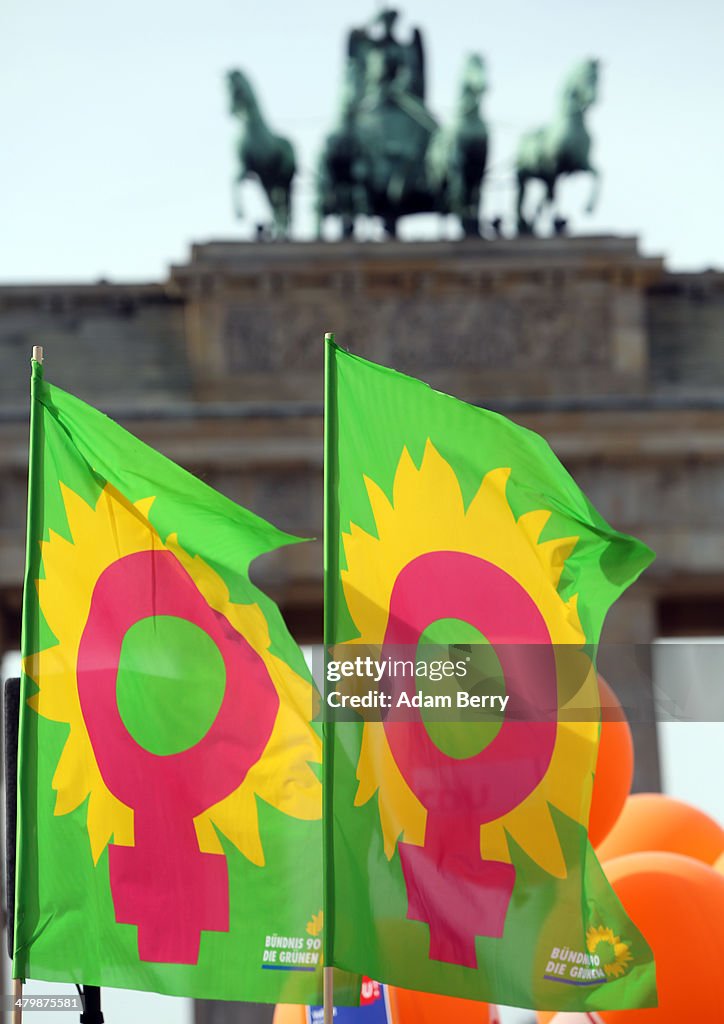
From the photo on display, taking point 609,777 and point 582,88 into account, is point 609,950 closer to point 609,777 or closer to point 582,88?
point 609,777

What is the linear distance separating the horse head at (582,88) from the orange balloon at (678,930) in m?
21.7

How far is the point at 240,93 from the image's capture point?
3142cm

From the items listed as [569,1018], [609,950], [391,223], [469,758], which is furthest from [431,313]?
[609,950]

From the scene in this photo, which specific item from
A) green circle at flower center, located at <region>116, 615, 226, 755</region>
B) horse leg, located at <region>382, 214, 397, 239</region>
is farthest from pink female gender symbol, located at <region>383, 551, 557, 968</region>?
horse leg, located at <region>382, 214, 397, 239</region>

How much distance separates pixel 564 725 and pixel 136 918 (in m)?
2.17

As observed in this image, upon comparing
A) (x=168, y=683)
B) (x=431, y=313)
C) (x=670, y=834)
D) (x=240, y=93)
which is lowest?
(x=670, y=834)

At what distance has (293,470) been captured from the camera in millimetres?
29891

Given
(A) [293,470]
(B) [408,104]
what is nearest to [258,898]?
(A) [293,470]

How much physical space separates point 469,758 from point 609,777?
2.36 metres

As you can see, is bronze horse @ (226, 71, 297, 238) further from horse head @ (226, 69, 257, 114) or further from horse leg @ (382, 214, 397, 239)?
horse leg @ (382, 214, 397, 239)

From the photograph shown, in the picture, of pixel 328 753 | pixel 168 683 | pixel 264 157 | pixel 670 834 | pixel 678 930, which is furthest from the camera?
pixel 264 157

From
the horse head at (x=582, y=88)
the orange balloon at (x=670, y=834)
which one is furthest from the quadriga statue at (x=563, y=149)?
the orange balloon at (x=670, y=834)

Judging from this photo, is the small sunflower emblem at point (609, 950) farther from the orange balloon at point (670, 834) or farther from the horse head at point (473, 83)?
the horse head at point (473, 83)

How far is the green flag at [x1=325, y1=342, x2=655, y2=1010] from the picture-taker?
9.20 metres
